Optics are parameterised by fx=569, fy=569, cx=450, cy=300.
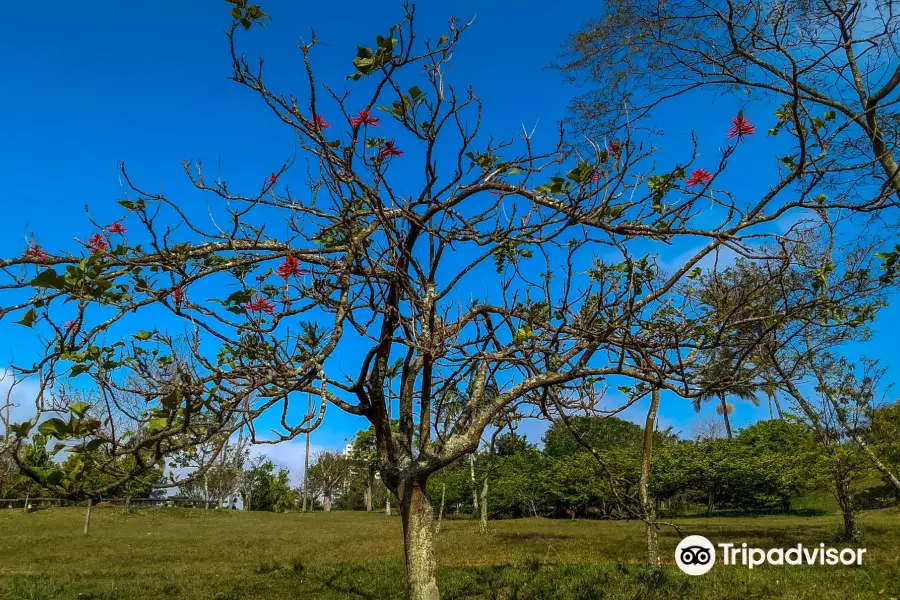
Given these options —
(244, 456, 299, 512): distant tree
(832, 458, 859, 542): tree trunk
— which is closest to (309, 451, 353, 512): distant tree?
(244, 456, 299, 512): distant tree

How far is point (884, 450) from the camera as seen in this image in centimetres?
1526

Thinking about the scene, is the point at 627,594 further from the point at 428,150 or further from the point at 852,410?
the point at 852,410

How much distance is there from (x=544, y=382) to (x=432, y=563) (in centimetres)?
146

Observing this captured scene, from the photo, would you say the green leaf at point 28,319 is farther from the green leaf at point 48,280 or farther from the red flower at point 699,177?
the red flower at point 699,177

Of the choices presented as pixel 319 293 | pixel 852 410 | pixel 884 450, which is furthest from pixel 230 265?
pixel 884 450

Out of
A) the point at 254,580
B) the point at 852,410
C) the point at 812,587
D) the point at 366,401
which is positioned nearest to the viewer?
the point at 366,401

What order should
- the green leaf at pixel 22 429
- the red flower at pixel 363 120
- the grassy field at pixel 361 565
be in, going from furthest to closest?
the grassy field at pixel 361 565 < the red flower at pixel 363 120 < the green leaf at pixel 22 429

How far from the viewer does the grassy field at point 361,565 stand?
742 centimetres

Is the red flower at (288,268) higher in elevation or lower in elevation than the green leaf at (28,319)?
higher

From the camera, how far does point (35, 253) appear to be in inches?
131

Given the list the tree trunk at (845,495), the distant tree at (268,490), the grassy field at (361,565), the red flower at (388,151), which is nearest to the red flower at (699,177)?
the red flower at (388,151)

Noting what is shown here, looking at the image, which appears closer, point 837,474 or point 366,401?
point 366,401

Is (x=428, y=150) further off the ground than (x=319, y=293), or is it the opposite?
(x=428, y=150)

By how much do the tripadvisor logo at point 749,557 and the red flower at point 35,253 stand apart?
7875 mm
